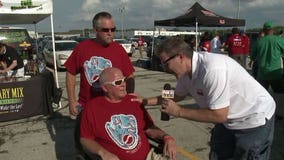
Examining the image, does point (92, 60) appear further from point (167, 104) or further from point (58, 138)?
point (58, 138)

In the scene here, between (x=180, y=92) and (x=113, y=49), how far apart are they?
45.9 inches

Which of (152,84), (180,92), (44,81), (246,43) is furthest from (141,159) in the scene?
(246,43)

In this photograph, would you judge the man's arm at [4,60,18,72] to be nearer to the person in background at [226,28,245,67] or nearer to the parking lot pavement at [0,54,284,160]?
the parking lot pavement at [0,54,284,160]

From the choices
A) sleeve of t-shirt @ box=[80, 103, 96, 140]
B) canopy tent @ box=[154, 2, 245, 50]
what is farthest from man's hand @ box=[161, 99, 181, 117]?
canopy tent @ box=[154, 2, 245, 50]

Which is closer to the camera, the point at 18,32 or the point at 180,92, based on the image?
the point at 180,92

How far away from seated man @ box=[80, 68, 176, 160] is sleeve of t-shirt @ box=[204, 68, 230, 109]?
2.52 feet

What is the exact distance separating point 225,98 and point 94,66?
184cm

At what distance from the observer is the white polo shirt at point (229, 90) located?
8.20 ft

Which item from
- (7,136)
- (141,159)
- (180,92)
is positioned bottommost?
(7,136)

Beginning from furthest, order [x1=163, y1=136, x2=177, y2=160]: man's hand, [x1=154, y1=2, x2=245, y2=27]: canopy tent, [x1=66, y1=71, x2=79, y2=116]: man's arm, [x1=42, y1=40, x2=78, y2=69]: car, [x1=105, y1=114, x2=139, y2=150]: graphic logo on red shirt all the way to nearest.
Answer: [x1=42, y1=40, x2=78, y2=69]: car < [x1=154, y1=2, x2=245, y2=27]: canopy tent < [x1=66, y1=71, x2=79, y2=116]: man's arm < [x1=105, y1=114, x2=139, y2=150]: graphic logo on red shirt < [x1=163, y1=136, x2=177, y2=160]: man's hand

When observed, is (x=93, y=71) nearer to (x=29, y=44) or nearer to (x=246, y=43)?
(x=246, y=43)

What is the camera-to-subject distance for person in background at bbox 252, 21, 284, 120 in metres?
6.64

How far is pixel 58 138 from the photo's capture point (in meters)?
6.13

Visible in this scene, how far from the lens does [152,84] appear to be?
1207 centimetres
